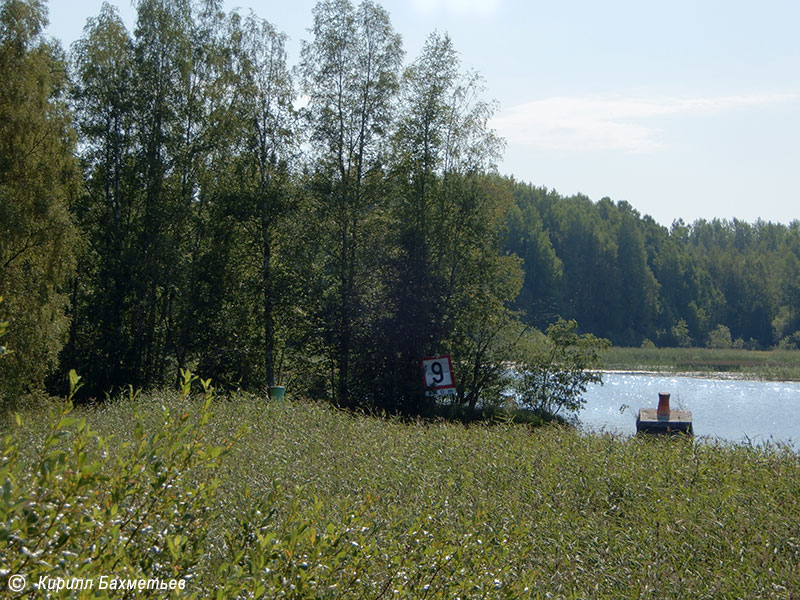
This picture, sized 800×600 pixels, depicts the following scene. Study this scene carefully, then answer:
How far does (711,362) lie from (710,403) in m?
22.9

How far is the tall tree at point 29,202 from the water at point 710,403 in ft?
35.8

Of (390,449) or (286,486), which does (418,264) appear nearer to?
(390,449)

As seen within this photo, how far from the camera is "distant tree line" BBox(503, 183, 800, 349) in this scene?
275 feet

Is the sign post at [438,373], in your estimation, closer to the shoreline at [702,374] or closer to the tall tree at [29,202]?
the tall tree at [29,202]

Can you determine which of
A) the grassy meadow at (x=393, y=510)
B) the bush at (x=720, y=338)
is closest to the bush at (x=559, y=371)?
the grassy meadow at (x=393, y=510)

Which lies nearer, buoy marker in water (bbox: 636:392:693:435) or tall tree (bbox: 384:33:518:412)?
buoy marker in water (bbox: 636:392:693:435)

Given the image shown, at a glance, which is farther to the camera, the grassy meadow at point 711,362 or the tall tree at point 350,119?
the grassy meadow at point 711,362

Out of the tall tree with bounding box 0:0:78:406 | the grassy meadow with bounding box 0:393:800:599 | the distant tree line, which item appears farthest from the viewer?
the distant tree line

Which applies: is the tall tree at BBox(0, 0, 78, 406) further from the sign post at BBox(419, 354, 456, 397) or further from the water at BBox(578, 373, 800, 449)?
the water at BBox(578, 373, 800, 449)

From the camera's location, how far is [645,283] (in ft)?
289

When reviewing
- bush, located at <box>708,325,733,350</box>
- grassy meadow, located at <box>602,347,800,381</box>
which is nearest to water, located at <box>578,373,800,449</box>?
grassy meadow, located at <box>602,347,800,381</box>

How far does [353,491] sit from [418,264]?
42.3 feet

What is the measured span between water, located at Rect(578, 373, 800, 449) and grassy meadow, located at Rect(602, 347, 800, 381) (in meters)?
3.53

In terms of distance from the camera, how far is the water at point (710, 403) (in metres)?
21.5
